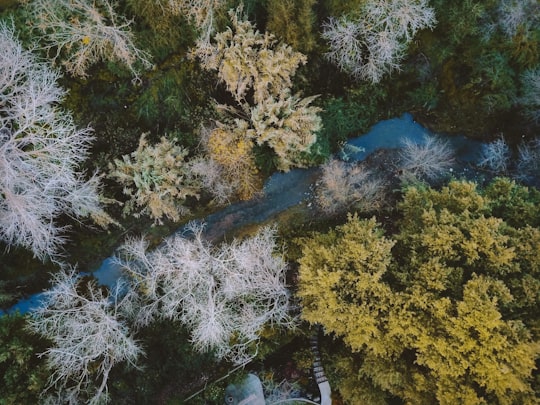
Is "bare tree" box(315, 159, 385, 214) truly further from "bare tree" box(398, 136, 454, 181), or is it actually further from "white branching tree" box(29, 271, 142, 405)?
"white branching tree" box(29, 271, 142, 405)

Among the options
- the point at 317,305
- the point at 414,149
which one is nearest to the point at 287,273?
the point at 317,305

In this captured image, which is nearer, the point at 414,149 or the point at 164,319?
the point at 164,319

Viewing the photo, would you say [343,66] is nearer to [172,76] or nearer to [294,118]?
[294,118]

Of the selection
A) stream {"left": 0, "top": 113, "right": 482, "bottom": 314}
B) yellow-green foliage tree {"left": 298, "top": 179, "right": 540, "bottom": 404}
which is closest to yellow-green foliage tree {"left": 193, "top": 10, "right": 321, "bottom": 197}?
stream {"left": 0, "top": 113, "right": 482, "bottom": 314}

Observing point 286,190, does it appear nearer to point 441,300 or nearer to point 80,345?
point 441,300

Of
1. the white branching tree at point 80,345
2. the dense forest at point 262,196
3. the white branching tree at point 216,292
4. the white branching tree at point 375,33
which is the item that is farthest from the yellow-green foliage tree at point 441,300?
the white branching tree at point 80,345

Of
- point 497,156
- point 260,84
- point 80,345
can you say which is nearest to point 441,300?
point 497,156

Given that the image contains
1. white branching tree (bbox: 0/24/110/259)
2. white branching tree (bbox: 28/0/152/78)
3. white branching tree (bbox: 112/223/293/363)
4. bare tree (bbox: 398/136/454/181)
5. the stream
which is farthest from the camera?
the stream

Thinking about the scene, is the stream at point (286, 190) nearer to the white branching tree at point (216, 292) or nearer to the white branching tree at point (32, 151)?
the white branching tree at point (216, 292)
